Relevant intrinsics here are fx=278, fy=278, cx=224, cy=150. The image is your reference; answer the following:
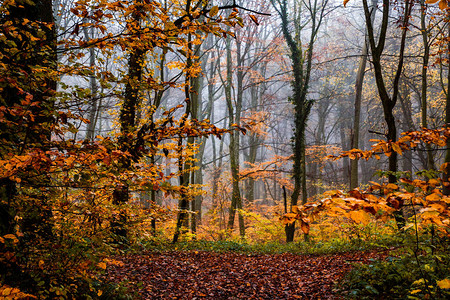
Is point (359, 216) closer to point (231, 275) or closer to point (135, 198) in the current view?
point (135, 198)

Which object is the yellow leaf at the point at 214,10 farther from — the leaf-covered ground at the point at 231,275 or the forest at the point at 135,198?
the leaf-covered ground at the point at 231,275

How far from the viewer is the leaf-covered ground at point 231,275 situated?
15.4ft

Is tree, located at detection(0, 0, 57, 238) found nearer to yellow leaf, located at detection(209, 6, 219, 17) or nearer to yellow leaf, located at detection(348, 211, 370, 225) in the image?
yellow leaf, located at detection(209, 6, 219, 17)

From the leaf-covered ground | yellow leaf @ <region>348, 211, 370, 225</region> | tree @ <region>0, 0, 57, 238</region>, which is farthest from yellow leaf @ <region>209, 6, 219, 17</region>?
the leaf-covered ground

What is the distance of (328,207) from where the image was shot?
54.8 inches

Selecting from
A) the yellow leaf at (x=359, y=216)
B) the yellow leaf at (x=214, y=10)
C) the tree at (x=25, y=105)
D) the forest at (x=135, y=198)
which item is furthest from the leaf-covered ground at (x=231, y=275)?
the yellow leaf at (x=214, y=10)

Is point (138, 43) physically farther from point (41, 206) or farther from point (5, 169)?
point (41, 206)

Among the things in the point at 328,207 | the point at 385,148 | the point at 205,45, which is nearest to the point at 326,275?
the point at 385,148

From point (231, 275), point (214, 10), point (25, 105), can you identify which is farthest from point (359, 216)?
point (231, 275)

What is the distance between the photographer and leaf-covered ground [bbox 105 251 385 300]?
15.4 feet

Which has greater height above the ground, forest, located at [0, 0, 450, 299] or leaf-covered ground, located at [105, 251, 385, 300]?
forest, located at [0, 0, 450, 299]

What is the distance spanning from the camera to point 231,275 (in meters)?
5.78

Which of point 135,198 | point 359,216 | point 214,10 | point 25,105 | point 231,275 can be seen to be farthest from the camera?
point 231,275

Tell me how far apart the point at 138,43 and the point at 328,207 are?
2.26 meters
